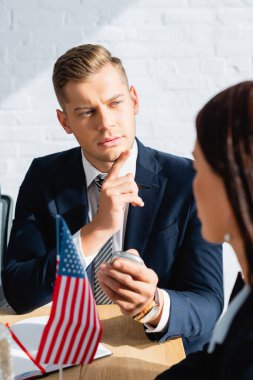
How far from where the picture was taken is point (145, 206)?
5.55ft

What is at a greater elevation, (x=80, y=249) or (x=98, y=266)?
(x=80, y=249)

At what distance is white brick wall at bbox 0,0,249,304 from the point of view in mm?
2973

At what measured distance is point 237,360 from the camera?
2.47 ft

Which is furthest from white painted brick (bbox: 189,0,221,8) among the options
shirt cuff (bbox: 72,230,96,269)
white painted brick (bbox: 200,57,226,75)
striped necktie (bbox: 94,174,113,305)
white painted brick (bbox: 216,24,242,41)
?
shirt cuff (bbox: 72,230,96,269)

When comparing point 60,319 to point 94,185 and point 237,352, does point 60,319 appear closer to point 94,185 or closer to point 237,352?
point 237,352

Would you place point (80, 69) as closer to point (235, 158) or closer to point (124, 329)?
Result: point (124, 329)

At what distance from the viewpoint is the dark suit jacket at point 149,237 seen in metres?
1.53

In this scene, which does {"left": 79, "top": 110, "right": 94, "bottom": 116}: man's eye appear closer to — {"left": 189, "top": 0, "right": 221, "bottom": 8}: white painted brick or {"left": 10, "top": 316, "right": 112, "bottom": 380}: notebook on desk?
{"left": 10, "top": 316, "right": 112, "bottom": 380}: notebook on desk

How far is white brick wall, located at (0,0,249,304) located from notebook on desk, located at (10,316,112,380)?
5.61 feet

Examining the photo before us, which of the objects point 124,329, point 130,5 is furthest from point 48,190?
point 130,5

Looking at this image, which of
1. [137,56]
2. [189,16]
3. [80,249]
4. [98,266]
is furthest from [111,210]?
[189,16]

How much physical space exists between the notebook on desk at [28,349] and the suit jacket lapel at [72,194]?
0.35 metres

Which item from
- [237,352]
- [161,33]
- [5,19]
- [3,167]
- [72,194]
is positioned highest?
[5,19]

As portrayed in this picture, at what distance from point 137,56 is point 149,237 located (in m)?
1.53
